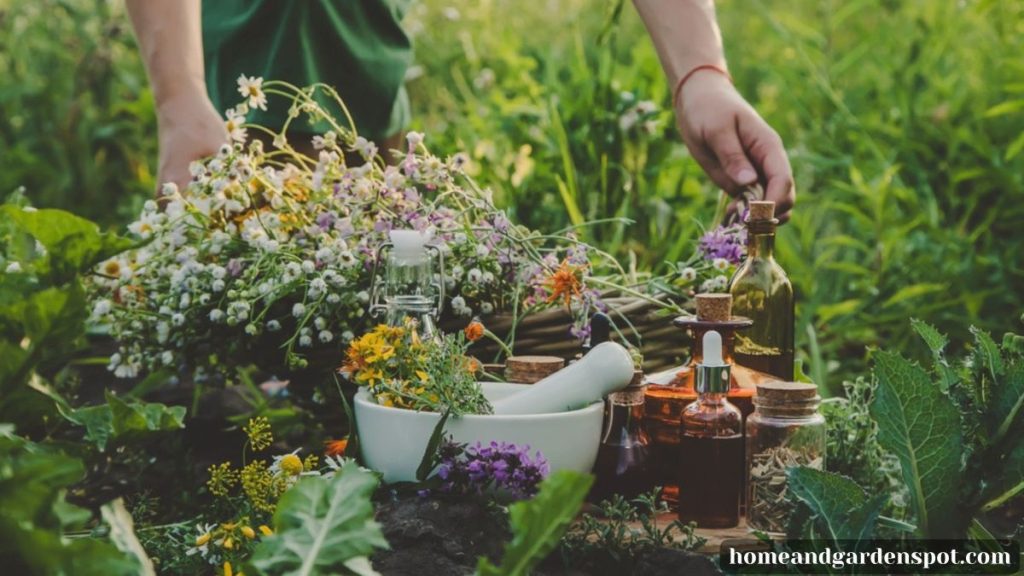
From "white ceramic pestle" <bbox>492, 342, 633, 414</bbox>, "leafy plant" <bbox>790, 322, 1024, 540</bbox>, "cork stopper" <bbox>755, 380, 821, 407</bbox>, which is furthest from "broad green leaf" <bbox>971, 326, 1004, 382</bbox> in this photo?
"white ceramic pestle" <bbox>492, 342, 633, 414</bbox>

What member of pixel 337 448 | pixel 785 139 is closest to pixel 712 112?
pixel 337 448

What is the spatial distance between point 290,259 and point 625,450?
522mm

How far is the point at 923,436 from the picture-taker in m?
1.24

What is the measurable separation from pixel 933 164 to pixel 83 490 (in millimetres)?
2442

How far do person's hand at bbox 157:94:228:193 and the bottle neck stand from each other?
79 cm

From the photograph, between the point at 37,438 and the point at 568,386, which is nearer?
the point at 568,386

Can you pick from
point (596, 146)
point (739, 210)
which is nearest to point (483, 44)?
point (596, 146)

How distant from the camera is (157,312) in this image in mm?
1706

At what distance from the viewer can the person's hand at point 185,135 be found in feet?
5.78

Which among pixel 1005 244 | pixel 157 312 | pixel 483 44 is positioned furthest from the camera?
pixel 483 44

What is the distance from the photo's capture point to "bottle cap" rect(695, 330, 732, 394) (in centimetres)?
134

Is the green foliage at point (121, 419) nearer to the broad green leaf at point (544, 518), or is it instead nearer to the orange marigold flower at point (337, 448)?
the orange marigold flower at point (337, 448)

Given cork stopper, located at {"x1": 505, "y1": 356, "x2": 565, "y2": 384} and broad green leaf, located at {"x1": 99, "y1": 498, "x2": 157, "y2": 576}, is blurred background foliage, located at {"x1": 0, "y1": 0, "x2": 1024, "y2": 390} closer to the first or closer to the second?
cork stopper, located at {"x1": 505, "y1": 356, "x2": 565, "y2": 384}

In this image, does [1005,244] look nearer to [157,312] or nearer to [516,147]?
[516,147]
